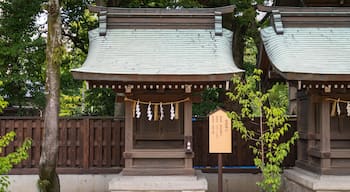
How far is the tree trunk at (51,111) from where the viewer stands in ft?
29.9

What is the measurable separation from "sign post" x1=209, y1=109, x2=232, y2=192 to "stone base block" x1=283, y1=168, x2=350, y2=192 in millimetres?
2518

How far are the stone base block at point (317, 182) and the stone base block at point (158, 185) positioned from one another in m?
2.35

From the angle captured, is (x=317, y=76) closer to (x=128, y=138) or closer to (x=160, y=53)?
(x=160, y=53)

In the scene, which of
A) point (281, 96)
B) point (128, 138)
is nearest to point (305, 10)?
point (128, 138)

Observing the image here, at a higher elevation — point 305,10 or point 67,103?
point 305,10

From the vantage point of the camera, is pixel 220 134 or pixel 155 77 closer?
pixel 220 134

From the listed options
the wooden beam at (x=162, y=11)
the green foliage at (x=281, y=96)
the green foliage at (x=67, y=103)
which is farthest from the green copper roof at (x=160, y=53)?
the green foliage at (x=281, y=96)

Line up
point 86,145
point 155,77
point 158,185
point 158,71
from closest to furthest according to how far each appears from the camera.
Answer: point 155,77 < point 158,71 < point 158,185 < point 86,145

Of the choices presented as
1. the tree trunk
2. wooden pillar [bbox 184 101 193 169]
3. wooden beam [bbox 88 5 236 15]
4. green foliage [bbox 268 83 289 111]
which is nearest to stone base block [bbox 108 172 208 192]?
wooden pillar [bbox 184 101 193 169]

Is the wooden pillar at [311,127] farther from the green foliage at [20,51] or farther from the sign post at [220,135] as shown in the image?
the green foliage at [20,51]

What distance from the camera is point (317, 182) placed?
8.96 meters

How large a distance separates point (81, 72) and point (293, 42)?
5.22 metres

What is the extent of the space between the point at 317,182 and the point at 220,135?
2.76 m

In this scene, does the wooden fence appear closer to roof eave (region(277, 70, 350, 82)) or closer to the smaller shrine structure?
the smaller shrine structure
